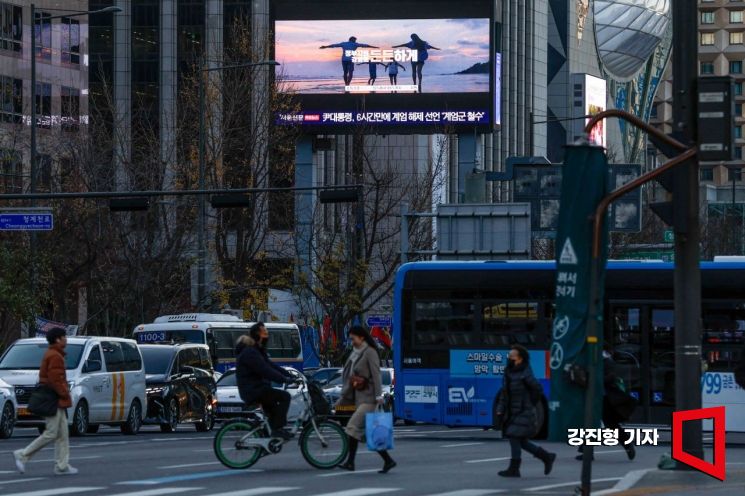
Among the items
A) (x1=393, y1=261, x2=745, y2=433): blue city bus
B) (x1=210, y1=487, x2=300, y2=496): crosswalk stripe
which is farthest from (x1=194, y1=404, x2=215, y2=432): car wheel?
(x1=210, y1=487, x2=300, y2=496): crosswalk stripe

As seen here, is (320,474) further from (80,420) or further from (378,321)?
(378,321)

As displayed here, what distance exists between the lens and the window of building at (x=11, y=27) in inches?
3049

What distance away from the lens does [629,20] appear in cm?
15238

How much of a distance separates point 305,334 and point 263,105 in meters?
8.43

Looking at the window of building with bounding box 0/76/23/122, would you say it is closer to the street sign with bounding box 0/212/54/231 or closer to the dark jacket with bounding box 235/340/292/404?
the street sign with bounding box 0/212/54/231

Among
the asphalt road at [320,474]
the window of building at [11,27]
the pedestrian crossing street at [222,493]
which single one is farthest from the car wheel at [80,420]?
the window of building at [11,27]

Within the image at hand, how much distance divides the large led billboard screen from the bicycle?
60002mm

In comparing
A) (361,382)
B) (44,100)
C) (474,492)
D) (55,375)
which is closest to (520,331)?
(361,382)

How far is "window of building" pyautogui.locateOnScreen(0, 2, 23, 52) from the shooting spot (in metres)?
77.4

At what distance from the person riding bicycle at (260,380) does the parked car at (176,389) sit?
16878mm

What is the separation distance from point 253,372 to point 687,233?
533cm

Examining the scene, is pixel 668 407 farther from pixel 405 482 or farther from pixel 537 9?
pixel 537 9

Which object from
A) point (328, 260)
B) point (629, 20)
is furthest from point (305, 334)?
point (629, 20)

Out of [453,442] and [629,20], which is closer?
[453,442]
